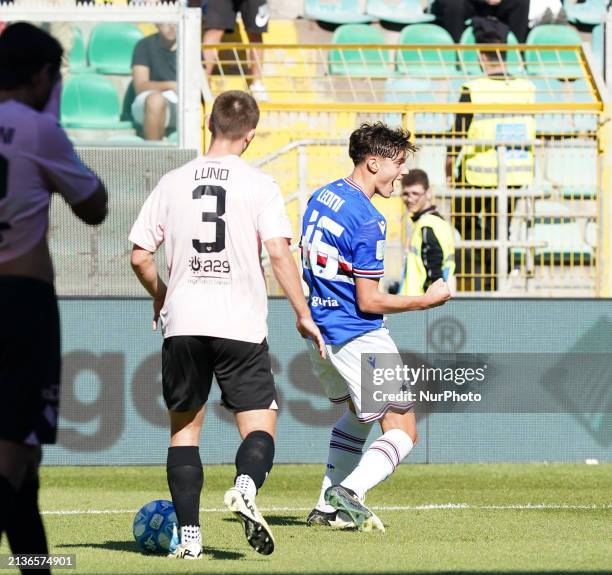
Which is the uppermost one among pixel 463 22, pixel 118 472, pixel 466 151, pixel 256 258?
pixel 463 22

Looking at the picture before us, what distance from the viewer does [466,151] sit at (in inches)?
492

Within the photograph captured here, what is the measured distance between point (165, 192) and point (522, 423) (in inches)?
220

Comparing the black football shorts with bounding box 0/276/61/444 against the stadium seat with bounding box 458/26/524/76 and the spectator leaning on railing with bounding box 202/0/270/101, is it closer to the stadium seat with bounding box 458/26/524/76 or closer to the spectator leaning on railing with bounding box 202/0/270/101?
the spectator leaning on railing with bounding box 202/0/270/101

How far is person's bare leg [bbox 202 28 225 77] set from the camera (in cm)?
1374

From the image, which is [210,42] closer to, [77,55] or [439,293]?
[77,55]

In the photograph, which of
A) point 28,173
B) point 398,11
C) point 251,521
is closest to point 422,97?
point 398,11

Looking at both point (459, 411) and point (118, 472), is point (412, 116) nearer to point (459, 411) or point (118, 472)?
point (459, 411)

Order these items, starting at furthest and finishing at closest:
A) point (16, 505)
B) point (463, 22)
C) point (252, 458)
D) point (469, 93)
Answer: point (463, 22)
point (469, 93)
point (252, 458)
point (16, 505)

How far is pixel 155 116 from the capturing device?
12.1 metres

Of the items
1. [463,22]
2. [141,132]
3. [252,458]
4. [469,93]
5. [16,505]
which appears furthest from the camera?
[463,22]

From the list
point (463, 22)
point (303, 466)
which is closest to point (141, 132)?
point (303, 466)

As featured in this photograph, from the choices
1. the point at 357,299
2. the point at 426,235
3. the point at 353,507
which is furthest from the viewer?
the point at 426,235

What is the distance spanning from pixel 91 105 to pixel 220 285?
21.5ft

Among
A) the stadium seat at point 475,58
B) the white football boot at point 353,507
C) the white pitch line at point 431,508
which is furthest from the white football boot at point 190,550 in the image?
the stadium seat at point 475,58
